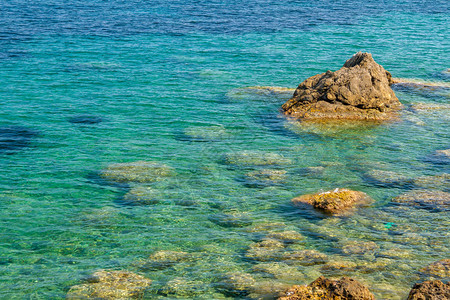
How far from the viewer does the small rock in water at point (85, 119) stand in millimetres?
24430

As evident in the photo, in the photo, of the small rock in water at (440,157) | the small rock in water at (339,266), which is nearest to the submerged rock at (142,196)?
the small rock in water at (339,266)

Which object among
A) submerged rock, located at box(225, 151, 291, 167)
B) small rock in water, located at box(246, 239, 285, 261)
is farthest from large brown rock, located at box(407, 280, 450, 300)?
submerged rock, located at box(225, 151, 291, 167)

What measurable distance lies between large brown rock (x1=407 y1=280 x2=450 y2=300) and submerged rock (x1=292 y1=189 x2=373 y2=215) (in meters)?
5.70

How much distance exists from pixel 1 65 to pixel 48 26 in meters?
13.3

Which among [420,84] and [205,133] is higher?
[420,84]

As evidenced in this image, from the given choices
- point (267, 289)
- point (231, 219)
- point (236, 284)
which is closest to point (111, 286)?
point (236, 284)

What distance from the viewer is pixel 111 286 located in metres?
11.8

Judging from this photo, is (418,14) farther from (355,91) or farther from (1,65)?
(1,65)

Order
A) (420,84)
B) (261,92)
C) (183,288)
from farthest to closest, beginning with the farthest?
(420,84) < (261,92) < (183,288)

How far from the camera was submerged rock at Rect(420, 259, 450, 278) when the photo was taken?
1197cm

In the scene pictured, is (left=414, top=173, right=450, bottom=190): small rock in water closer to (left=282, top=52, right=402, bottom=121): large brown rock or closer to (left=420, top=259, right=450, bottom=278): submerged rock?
(left=420, top=259, right=450, bottom=278): submerged rock

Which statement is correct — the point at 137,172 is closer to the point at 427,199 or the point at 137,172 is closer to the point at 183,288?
the point at 183,288

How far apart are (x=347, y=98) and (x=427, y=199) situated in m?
9.64

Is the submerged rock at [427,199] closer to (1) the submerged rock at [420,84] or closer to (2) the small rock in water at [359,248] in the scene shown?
(2) the small rock in water at [359,248]
